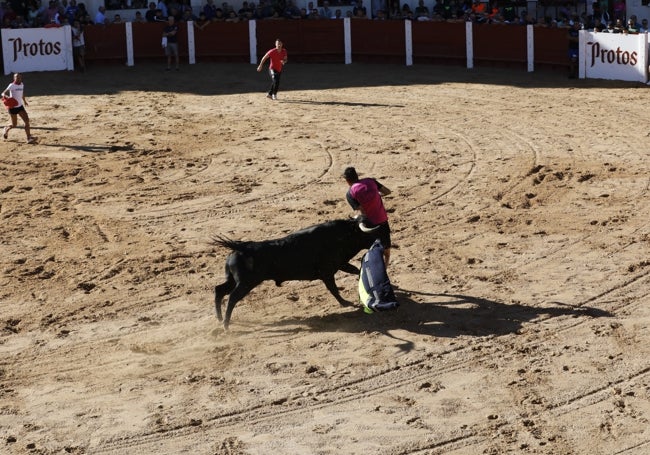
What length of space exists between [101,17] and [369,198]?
19762 mm

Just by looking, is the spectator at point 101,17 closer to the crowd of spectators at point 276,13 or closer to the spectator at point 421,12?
the crowd of spectators at point 276,13

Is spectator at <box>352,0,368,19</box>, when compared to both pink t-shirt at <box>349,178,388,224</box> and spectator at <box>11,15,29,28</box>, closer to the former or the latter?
spectator at <box>11,15,29,28</box>

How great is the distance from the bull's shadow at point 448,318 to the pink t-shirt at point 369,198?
981mm

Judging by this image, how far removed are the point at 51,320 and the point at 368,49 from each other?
18557mm

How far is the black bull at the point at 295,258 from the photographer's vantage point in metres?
11.9

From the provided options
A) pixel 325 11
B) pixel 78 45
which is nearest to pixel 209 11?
pixel 325 11

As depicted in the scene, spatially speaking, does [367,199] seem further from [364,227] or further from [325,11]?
[325,11]

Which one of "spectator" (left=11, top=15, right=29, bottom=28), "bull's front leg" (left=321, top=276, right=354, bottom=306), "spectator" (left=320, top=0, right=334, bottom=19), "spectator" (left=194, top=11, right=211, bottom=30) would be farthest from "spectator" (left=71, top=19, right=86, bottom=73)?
"bull's front leg" (left=321, top=276, right=354, bottom=306)

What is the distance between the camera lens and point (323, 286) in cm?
1334

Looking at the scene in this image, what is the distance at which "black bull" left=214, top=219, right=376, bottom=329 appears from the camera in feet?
39.1

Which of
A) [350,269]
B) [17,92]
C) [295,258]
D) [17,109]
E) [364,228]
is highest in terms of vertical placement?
[17,92]

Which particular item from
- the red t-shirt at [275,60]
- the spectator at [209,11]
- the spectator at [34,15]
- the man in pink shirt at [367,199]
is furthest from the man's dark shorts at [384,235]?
the spectator at [34,15]

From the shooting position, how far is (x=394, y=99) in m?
24.6

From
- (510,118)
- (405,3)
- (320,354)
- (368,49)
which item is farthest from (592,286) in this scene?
(405,3)
